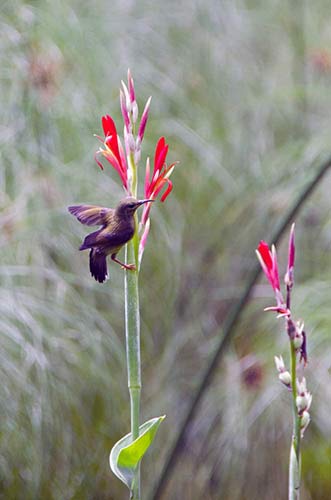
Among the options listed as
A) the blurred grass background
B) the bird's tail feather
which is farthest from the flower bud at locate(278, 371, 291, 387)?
the blurred grass background

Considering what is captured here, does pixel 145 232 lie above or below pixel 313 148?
below

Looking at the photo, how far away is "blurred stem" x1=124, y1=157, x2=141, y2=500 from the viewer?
0.32 meters

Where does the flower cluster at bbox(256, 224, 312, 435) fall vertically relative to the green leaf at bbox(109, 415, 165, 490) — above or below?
above

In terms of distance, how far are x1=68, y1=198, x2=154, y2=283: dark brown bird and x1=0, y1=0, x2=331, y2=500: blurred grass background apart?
621 millimetres

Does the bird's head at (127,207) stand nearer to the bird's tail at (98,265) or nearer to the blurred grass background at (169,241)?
the bird's tail at (98,265)

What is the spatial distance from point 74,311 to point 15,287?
8 centimetres

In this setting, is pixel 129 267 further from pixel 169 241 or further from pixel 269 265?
pixel 169 241

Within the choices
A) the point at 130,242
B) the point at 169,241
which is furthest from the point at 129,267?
the point at 169,241

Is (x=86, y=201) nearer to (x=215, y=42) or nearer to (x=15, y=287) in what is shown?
(x=15, y=287)

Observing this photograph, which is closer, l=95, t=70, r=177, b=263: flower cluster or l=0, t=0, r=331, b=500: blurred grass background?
l=95, t=70, r=177, b=263: flower cluster

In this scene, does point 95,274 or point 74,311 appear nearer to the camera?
point 95,274

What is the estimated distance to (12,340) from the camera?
38.8 inches

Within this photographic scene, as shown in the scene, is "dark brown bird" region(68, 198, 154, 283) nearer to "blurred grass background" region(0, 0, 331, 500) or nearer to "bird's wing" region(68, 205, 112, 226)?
"bird's wing" region(68, 205, 112, 226)

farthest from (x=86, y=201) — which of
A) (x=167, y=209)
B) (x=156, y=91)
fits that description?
(x=156, y=91)
